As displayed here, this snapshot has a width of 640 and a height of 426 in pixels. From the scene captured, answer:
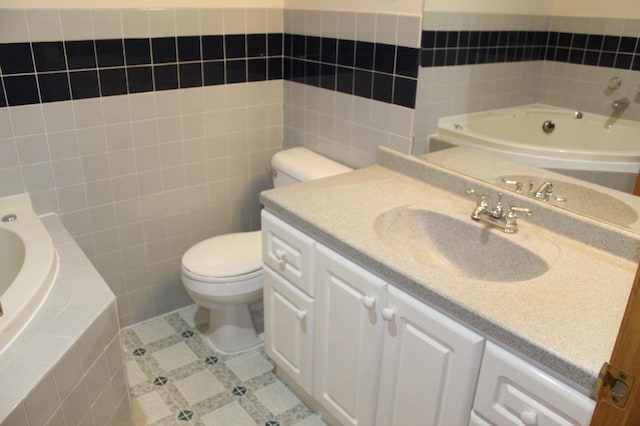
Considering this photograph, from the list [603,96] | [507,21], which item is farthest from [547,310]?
[507,21]

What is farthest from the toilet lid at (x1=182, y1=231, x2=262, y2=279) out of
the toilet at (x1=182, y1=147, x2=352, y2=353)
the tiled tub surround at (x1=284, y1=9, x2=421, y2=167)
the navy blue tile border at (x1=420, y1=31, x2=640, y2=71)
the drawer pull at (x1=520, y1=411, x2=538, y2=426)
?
the drawer pull at (x1=520, y1=411, x2=538, y2=426)

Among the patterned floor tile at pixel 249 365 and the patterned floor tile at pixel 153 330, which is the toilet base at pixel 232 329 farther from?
the patterned floor tile at pixel 153 330

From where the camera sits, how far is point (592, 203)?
152 centimetres

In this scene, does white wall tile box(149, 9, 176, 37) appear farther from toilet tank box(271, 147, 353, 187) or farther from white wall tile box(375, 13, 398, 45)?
white wall tile box(375, 13, 398, 45)

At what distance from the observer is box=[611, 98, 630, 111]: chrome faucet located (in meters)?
1.41

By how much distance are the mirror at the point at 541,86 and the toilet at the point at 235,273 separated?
559 millimetres

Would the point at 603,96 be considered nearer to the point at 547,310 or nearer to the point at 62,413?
the point at 547,310

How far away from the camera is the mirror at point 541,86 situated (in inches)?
56.1

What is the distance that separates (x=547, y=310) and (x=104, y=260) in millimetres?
1838

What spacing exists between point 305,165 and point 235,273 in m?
0.55

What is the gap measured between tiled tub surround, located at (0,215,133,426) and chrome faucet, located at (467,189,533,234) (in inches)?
45.8

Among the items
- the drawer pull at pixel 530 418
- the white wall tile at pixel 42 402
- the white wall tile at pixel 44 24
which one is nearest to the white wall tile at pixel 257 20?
the white wall tile at pixel 44 24

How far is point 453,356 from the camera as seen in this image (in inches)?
49.8

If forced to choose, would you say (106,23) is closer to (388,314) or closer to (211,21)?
(211,21)
